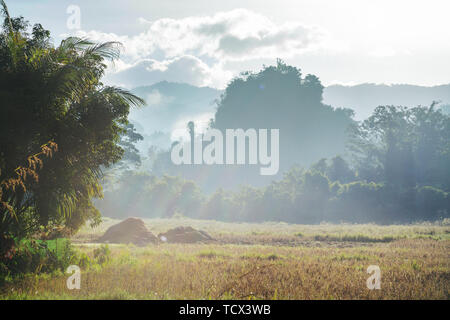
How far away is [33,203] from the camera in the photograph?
1007 centimetres

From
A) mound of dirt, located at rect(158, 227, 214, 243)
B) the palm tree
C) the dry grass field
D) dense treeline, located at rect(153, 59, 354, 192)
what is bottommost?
mound of dirt, located at rect(158, 227, 214, 243)

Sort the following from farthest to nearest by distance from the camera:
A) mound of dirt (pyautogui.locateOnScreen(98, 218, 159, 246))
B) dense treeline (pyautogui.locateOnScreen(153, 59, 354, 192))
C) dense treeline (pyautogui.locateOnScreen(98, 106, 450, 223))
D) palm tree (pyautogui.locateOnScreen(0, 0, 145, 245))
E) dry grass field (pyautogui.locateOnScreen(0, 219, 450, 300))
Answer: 1. dense treeline (pyautogui.locateOnScreen(153, 59, 354, 192))
2. dense treeline (pyautogui.locateOnScreen(98, 106, 450, 223))
3. mound of dirt (pyautogui.locateOnScreen(98, 218, 159, 246))
4. palm tree (pyautogui.locateOnScreen(0, 0, 145, 245))
5. dry grass field (pyautogui.locateOnScreen(0, 219, 450, 300))

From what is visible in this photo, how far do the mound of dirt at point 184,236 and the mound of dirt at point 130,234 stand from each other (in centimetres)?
116

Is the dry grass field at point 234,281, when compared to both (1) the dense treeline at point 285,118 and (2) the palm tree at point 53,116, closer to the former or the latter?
(2) the palm tree at point 53,116

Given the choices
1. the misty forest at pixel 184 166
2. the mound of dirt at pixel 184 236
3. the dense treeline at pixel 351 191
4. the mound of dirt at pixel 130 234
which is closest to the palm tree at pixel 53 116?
the misty forest at pixel 184 166

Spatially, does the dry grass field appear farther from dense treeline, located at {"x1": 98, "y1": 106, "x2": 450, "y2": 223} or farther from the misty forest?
dense treeline, located at {"x1": 98, "y1": 106, "x2": 450, "y2": 223}

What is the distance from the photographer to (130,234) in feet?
76.5

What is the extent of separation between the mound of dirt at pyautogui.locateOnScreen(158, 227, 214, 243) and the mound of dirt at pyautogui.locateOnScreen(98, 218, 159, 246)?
1158 mm

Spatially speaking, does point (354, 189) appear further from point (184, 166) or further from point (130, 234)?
point (184, 166)

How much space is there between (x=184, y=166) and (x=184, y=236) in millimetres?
79438

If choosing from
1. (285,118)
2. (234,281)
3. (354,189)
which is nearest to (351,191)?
(354,189)

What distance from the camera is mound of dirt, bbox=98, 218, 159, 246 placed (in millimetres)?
22500

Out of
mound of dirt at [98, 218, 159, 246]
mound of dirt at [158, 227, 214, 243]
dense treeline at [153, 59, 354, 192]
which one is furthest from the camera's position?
dense treeline at [153, 59, 354, 192]

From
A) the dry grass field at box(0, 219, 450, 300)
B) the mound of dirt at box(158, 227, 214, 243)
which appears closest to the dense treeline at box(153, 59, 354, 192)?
the mound of dirt at box(158, 227, 214, 243)
